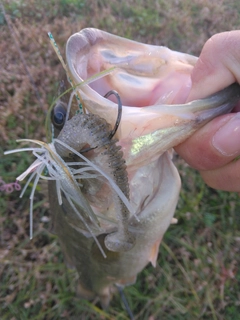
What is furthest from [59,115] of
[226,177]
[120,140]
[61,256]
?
[61,256]

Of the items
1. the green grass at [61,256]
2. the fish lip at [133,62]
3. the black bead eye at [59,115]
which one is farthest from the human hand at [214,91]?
the green grass at [61,256]

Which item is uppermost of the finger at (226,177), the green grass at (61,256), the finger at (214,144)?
the finger at (214,144)

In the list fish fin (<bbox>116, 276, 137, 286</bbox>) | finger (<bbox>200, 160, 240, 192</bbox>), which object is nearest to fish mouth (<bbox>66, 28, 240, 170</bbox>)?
finger (<bbox>200, 160, 240, 192</bbox>)

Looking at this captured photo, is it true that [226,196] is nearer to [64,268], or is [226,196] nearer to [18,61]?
[64,268]

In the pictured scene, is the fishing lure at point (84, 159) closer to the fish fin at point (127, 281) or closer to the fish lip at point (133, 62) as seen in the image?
the fish lip at point (133, 62)

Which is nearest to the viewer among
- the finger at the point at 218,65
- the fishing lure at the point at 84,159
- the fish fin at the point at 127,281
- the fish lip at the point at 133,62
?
the fishing lure at the point at 84,159

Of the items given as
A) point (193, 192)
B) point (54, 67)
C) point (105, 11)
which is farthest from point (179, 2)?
point (193, 192)

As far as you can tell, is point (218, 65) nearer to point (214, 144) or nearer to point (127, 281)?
point (214, 144)
